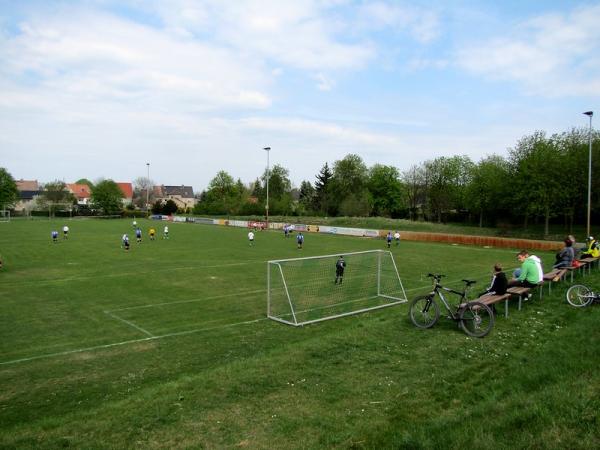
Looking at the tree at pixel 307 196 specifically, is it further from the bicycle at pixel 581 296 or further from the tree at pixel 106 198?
the bicycle at pixel 581 296

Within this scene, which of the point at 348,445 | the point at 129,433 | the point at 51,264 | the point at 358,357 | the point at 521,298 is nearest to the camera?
the point at 348,445

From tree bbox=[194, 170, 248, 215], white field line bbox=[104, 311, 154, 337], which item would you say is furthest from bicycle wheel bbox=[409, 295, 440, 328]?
tree bbox=[194, 170, 248, 215]

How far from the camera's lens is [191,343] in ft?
41.0

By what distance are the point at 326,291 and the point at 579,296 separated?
371 inches

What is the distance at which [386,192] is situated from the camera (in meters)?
91.9

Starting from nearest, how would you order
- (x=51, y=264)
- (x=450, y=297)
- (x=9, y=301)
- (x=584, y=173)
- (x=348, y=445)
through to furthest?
(x=348, y=445) < (x=450, y=297) < (x=9, y=301) < (x=51, y=264) < (x=584, y=173)

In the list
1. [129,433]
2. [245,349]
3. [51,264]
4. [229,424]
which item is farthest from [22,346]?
[51,264]

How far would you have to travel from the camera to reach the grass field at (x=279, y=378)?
5812mm

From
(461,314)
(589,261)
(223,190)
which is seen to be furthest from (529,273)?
(223,190)

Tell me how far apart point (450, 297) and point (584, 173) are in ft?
130

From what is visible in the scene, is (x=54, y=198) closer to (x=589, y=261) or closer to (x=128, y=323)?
(x=128, y=323)

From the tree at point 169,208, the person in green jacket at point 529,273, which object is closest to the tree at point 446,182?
the tree at point 169,208

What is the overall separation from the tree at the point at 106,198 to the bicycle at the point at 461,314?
111 meters

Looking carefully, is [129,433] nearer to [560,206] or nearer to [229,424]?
[229,424]
